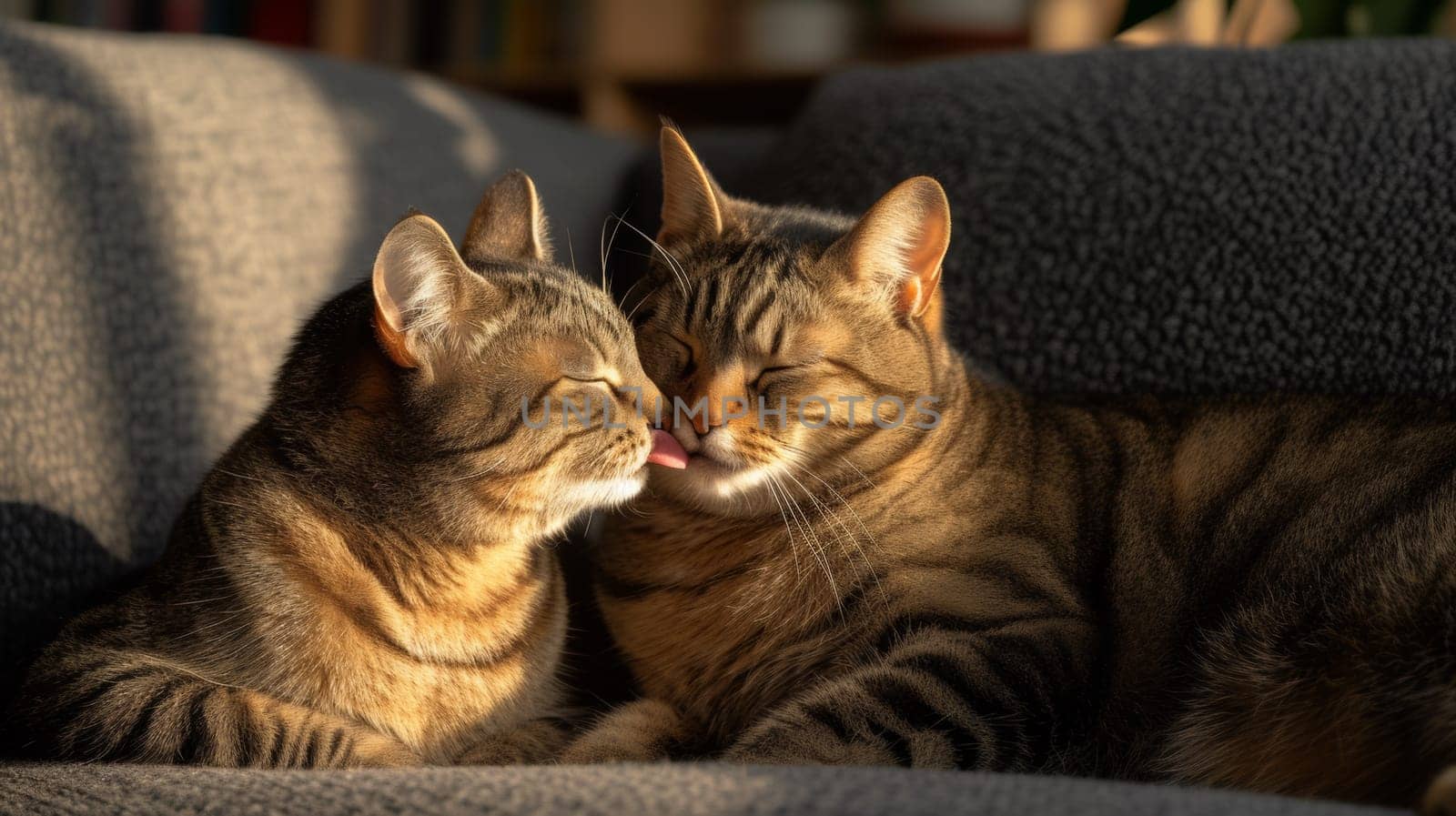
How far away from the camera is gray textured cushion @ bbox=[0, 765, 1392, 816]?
2.30 feet

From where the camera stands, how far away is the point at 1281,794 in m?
0.96

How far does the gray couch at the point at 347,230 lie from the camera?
129cm

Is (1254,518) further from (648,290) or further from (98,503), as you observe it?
(98,503)

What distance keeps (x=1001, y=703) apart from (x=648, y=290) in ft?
2.03

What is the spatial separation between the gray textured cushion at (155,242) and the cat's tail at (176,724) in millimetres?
254

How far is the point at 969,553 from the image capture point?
3.76 feet

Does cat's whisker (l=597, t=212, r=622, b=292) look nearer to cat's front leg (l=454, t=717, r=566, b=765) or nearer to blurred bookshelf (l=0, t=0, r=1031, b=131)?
cat's front leg (l=454, t=717, r=566, b=765)

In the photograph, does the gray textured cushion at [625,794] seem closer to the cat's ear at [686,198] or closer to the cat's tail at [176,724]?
the cat's tail at [176,724]

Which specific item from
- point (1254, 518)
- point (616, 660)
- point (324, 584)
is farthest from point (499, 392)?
point (1254, 518)

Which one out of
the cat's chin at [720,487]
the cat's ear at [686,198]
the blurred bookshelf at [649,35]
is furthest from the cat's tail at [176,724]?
the blurred bookshelf at [649,35]

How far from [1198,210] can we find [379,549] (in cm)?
111

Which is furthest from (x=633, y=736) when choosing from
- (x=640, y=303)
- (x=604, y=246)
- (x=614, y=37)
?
(x=614, y=37)

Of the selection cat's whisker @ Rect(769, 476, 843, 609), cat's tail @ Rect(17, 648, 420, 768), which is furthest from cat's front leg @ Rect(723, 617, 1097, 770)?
cat's tail @ Rect(17, 648, 420, 768)

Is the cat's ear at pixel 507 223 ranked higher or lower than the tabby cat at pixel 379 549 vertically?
higher
